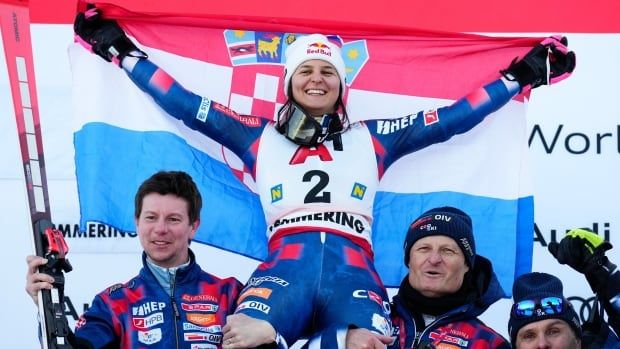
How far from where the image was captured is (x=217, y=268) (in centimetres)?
504

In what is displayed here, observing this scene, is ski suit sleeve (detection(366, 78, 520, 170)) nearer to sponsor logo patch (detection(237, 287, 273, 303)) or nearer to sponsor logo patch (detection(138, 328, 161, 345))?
sponsor logo patch (detection(237, 287, 273, 303))

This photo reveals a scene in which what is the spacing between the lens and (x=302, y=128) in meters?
4.45

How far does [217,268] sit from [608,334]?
163cm

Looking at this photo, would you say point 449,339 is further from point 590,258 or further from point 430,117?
point 430,117

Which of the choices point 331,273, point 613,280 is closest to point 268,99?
point 331,273

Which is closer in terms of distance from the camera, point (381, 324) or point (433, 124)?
point (381, 324)

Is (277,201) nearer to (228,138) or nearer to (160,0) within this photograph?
(228,138)

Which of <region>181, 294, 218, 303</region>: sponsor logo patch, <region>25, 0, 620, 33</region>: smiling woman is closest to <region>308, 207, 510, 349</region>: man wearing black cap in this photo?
<region>181, 294, 218, 303</region>: sponsor logo patch

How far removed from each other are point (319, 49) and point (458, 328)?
3.69ft

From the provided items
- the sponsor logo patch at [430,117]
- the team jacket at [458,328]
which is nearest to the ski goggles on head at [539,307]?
the team jacket at [458,328]

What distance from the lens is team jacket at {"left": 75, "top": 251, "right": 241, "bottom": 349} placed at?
13.0 feet

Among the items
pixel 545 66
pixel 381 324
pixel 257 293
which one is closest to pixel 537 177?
pixel 545 66

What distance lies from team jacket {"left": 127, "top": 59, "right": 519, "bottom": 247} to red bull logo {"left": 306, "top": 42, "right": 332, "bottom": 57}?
0.27 metres

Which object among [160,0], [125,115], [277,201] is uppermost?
[160,0]
